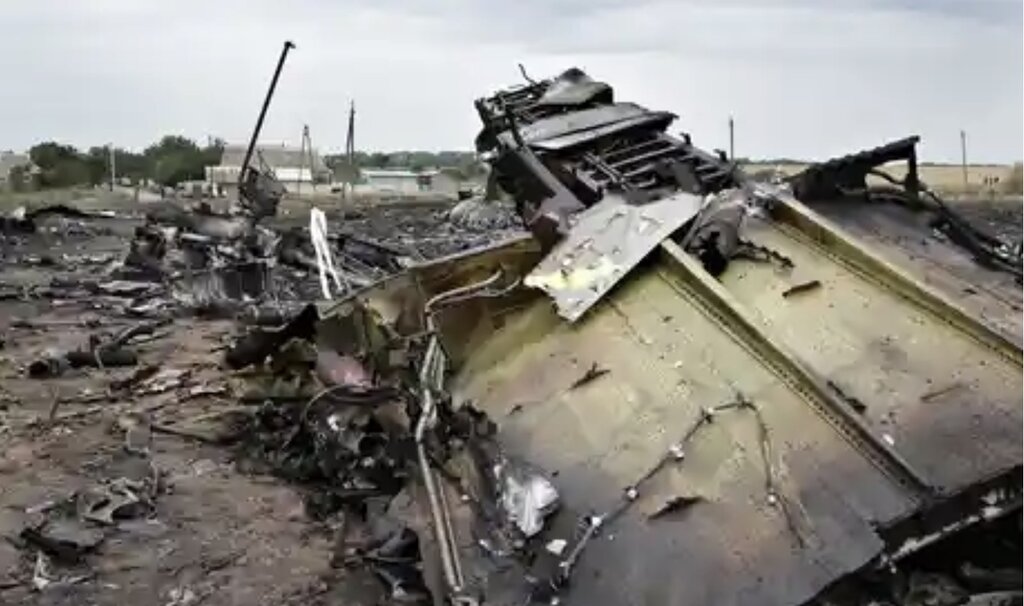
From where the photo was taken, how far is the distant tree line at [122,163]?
2057 inches

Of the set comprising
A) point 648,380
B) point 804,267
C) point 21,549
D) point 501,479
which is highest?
point 804,267

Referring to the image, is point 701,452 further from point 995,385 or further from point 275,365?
point 275,365

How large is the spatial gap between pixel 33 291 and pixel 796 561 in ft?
40.9

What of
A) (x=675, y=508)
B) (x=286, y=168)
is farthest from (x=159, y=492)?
(x=286, y=168)

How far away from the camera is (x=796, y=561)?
3688mm

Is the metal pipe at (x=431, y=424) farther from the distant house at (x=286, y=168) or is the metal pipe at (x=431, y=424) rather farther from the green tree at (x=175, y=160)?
the green tree at (x=175, y=160)

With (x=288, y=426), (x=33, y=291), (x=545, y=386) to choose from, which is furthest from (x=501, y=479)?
(x=33, y=291)

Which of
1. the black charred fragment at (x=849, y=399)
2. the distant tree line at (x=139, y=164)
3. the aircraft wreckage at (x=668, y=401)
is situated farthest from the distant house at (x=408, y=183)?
the black charred fragment at (x=849, y=399)

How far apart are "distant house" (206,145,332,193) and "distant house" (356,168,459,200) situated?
5.95 feet

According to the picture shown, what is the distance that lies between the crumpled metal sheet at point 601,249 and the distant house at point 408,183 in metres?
37.7

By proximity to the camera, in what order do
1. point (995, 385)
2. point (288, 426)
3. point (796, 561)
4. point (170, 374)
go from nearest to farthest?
point (796, 561) → point (995, 385) → point (288, 426) → point (170, 374)

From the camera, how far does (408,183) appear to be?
52656 mm

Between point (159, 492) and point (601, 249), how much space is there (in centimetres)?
246

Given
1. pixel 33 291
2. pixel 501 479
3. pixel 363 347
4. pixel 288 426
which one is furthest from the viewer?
pixel 33 291
